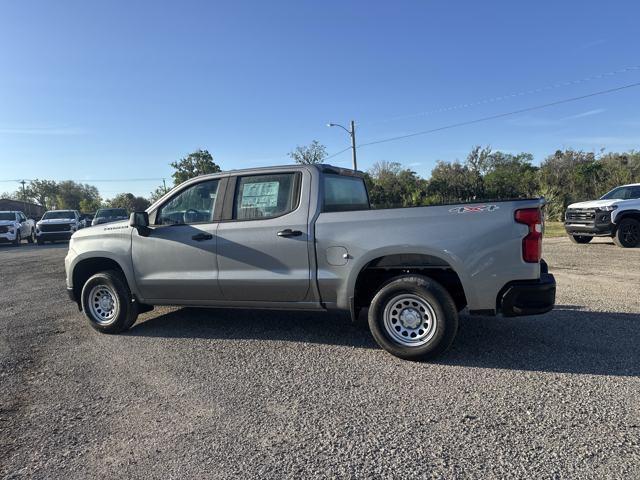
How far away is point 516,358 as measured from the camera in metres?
4.39

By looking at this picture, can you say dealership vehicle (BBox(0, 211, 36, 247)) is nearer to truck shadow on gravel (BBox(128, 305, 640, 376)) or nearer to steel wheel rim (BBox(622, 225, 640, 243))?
truck shadow on gravel (BBox(128, 305, 640, 376))

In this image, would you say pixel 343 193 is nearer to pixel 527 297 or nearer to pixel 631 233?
pixel 527 297

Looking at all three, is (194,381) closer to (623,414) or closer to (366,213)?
(366,213)

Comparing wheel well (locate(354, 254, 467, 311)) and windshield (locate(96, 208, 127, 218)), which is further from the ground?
windshield (locate(96, 208, 127, 218))

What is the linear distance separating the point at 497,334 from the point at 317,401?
2.54 m

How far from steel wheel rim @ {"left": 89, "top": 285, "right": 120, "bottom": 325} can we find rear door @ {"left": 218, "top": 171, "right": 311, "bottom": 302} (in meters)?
1.66

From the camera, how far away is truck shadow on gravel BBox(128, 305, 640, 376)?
429 cm

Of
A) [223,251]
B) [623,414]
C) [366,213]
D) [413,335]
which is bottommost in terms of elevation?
[623,414]

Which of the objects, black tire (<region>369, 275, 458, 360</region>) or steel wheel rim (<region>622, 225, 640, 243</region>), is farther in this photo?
steel wheel rim (<region>622, 225, 640, 243</region>)

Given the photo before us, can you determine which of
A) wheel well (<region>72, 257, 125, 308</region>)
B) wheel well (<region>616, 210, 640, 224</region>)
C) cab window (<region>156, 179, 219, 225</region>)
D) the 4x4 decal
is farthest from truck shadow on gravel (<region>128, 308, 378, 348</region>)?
wheel well (<region>616, 210, 640, 224</region>)

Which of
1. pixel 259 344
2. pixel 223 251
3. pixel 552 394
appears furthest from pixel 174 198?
pixel 552 394

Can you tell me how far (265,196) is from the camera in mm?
5051

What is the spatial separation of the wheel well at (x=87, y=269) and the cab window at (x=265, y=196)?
1.92m

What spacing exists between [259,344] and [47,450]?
233 cm
